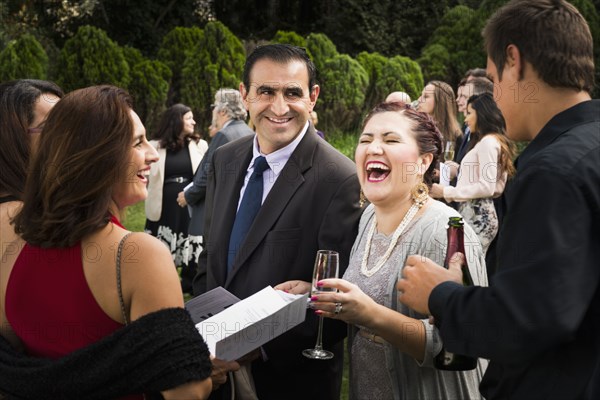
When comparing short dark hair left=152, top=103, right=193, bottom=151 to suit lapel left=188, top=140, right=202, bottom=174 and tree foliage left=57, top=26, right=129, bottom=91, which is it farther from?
tree foliage left=57, top=26, right=129, bottom=91

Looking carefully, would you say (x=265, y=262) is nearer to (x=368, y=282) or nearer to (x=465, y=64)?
(x=368, y=282)

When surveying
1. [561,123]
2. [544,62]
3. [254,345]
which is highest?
[544,62]

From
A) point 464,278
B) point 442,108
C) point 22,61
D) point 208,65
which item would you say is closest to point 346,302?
point 464,278

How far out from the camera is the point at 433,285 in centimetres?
210

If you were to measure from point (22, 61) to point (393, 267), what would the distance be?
41.3ft

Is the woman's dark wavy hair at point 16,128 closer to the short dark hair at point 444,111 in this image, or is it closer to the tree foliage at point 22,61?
the short dark hair at point 444,111

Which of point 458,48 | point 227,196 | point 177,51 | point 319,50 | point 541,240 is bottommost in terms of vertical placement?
point 227,196

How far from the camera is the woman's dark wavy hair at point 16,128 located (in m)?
2.58

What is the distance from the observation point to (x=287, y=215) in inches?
124

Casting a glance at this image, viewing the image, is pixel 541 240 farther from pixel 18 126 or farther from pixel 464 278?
pixel 18 126

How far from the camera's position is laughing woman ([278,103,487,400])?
253 centimetres

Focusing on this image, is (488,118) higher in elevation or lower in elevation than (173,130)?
higher

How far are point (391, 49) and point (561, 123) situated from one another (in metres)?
20.9

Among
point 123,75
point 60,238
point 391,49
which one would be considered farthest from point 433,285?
point 391,49
